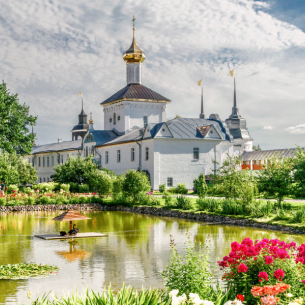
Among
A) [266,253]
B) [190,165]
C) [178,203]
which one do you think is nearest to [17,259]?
[266,253]

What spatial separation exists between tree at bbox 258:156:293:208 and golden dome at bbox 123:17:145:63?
31535mm

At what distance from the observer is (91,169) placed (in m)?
38.8

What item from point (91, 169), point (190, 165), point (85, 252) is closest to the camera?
point (85, 252)

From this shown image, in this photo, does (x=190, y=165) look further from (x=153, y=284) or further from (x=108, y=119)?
(x=153, y=284)

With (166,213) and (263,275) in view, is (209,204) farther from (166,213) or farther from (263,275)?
(263,275)

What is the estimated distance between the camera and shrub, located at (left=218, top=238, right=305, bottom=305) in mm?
6684

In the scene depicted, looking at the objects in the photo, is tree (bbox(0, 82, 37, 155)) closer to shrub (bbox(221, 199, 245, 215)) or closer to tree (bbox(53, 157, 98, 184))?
tree (bbox(53, 157, 98, 184))

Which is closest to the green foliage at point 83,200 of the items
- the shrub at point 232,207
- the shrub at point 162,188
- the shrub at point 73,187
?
the shrub at point 73,187

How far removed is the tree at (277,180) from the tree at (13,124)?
1086 inches

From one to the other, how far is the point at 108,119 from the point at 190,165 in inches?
564

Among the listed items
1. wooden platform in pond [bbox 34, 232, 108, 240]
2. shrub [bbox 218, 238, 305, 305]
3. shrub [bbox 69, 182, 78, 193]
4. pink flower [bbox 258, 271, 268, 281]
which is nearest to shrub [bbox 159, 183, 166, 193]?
shrub [bbox 69, 182, 78, 193]

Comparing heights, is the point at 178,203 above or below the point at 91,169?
below

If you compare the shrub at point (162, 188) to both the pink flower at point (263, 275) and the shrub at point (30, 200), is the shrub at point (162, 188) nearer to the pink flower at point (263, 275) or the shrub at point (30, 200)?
the shrub at point (30, 200)

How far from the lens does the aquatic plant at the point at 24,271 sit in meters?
10.6
